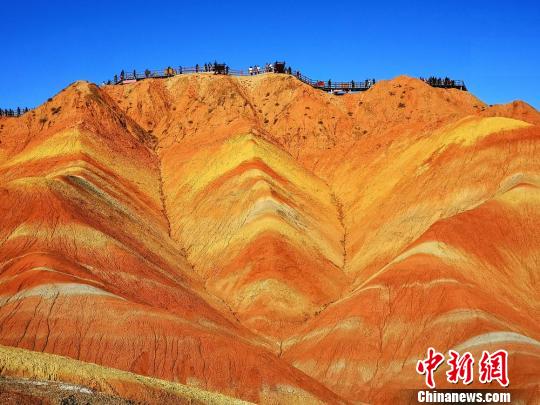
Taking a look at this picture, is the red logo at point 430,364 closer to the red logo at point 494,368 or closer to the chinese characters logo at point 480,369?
the chinese characters logo at point 480,369

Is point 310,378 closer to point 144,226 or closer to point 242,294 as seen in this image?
point 242,294

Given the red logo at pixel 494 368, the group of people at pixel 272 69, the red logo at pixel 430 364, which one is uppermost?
the group of people at pixel 272 69

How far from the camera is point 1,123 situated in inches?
4719

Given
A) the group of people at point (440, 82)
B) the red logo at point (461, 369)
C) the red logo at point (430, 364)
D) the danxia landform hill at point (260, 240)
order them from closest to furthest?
the red logo at point (461, 369), the danxia landform hill at point (260, 240), the red logo at point (430, 364), the group of people at point (440, 82)

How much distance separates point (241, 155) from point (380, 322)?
36.9 meters

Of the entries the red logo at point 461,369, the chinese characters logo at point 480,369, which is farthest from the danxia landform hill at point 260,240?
the red logo at point 461,369

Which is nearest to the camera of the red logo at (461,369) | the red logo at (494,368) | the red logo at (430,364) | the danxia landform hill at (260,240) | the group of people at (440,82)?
the red logo at (494,368)

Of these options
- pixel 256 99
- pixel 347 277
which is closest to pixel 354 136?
pixel 256 99

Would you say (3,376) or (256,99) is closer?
(3,376)

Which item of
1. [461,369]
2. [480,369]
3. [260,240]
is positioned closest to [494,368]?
[480,369]

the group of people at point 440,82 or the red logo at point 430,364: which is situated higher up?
the group of people at point 440,82

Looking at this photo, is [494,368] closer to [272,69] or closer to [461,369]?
[461,369]

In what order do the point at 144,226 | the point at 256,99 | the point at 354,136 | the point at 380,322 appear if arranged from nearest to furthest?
the point at 380,322 → the point at 144,226 → the point at 354,136 → the point at 256,99

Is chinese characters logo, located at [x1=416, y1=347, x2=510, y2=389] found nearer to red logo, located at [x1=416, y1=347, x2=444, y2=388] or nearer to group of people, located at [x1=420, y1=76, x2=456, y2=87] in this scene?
red logo, located at [x1=416, y1=347, x2=444, y2=388]
